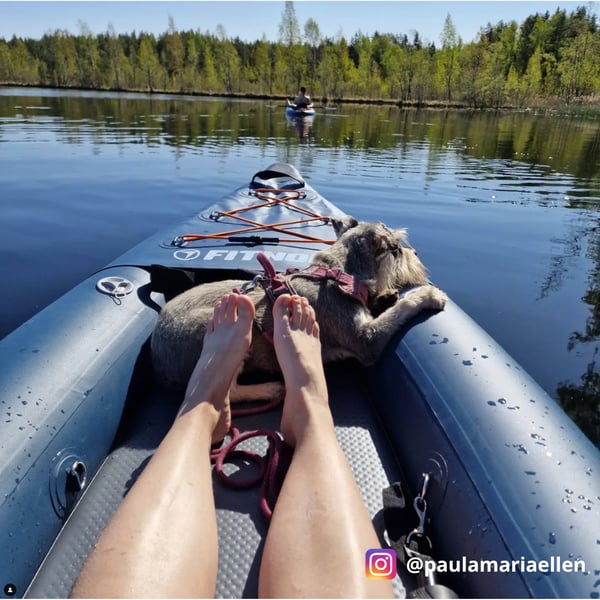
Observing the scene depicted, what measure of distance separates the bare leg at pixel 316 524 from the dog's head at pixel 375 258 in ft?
5.15

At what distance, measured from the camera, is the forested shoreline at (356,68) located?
75625mm

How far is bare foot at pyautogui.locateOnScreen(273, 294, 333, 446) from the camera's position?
8.70 ft

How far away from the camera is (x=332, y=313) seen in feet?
12.4

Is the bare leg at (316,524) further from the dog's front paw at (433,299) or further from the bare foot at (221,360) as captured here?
the dog's front paw at (433,299)

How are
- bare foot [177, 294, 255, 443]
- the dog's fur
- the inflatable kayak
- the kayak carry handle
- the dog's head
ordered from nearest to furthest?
1. the inflatable kayak
2. bare foot [177, 294, 255, 443]
3. the dog's fur
4. the dog's head
5. the kayak carry handle

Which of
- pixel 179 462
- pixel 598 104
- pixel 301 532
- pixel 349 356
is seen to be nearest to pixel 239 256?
pixel 349 356

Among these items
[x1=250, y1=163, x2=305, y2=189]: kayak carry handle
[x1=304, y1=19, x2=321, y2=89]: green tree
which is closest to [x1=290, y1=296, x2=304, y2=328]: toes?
[x1=250, y1=163, x2=305, y2=189]: kayak carry handle

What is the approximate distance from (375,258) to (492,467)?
2243 mm

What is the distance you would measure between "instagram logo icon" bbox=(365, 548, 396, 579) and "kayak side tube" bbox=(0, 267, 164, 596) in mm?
1637

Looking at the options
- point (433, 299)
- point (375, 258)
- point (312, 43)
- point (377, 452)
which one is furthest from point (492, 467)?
point (312, 43)

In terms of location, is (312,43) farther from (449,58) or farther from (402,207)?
(402,207)

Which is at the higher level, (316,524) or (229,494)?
(316,524)

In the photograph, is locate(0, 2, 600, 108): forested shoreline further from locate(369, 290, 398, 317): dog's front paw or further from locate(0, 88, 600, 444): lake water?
locate(369, 290, 398, 317): dog's front paw

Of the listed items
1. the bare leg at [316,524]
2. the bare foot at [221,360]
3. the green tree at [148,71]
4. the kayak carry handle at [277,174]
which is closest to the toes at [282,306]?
the bare foot at [221,360]
